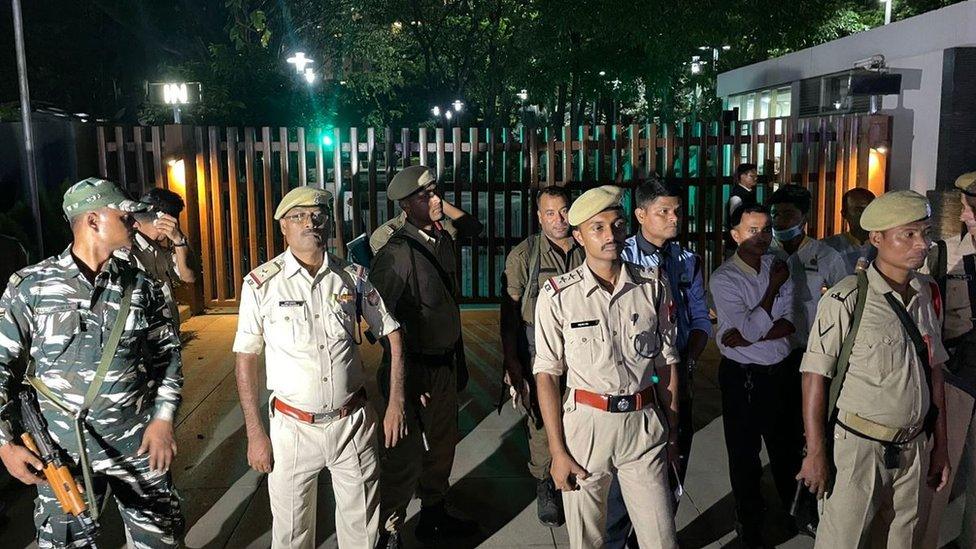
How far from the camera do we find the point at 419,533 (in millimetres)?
4547

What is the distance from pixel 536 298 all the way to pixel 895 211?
6.36 feet

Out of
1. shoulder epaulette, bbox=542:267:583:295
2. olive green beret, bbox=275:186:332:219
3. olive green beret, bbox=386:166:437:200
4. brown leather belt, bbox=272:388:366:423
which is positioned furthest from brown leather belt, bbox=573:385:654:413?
olive green beret, bbox=386:166:437:200

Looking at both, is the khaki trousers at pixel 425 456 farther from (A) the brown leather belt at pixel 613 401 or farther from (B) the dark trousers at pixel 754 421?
(B) the dark trousers at pixel 754 421

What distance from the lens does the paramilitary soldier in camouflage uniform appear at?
3.27 metres

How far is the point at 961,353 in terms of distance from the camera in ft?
13.4

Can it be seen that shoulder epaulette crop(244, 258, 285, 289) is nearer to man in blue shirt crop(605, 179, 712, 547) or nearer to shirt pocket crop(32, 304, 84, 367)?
shirt pocket crop(32, 304, 84, 367)

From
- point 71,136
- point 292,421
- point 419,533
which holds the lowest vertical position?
point 419,533

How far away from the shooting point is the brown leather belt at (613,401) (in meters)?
3.31

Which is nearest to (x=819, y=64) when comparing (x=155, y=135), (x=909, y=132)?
(x=909, y=132)

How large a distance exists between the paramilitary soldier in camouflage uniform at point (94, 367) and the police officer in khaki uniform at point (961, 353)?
345 centimetres

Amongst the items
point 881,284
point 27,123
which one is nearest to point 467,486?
point 881,284

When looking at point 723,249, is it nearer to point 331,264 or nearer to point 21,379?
point 331,264

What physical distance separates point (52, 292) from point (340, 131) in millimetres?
6872

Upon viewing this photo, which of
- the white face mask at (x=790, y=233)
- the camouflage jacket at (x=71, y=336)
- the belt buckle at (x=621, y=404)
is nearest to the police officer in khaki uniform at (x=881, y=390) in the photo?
the belt buckle at (x=621, y=404)
